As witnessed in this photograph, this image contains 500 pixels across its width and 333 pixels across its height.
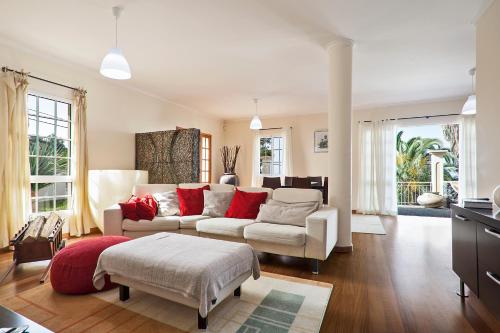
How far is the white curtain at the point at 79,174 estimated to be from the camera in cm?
A: 407

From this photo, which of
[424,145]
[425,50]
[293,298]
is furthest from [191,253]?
[424,145]

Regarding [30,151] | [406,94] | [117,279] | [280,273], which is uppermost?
[406,94]

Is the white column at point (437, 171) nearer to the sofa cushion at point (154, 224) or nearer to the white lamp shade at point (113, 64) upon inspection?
the sofa cushion at point (154, 224)

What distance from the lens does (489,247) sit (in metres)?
1.59

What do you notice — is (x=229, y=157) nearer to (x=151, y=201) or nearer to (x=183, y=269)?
(x=151, y=201)

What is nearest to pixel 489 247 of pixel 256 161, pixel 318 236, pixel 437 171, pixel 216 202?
pixel 318 236

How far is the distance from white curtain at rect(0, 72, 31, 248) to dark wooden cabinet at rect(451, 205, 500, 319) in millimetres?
4879

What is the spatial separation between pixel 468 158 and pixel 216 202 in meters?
5.62

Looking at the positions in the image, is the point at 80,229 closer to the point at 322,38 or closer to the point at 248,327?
the point at 248,327

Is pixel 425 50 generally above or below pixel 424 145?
above

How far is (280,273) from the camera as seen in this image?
2717 millimetres

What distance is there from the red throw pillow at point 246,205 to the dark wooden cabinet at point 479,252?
6.98 ft

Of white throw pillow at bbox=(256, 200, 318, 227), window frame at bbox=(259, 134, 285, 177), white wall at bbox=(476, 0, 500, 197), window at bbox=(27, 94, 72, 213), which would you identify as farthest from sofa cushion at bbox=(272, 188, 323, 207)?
window frame at bbox=(259, 134, 285, 177)

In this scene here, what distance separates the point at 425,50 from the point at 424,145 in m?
6.62
